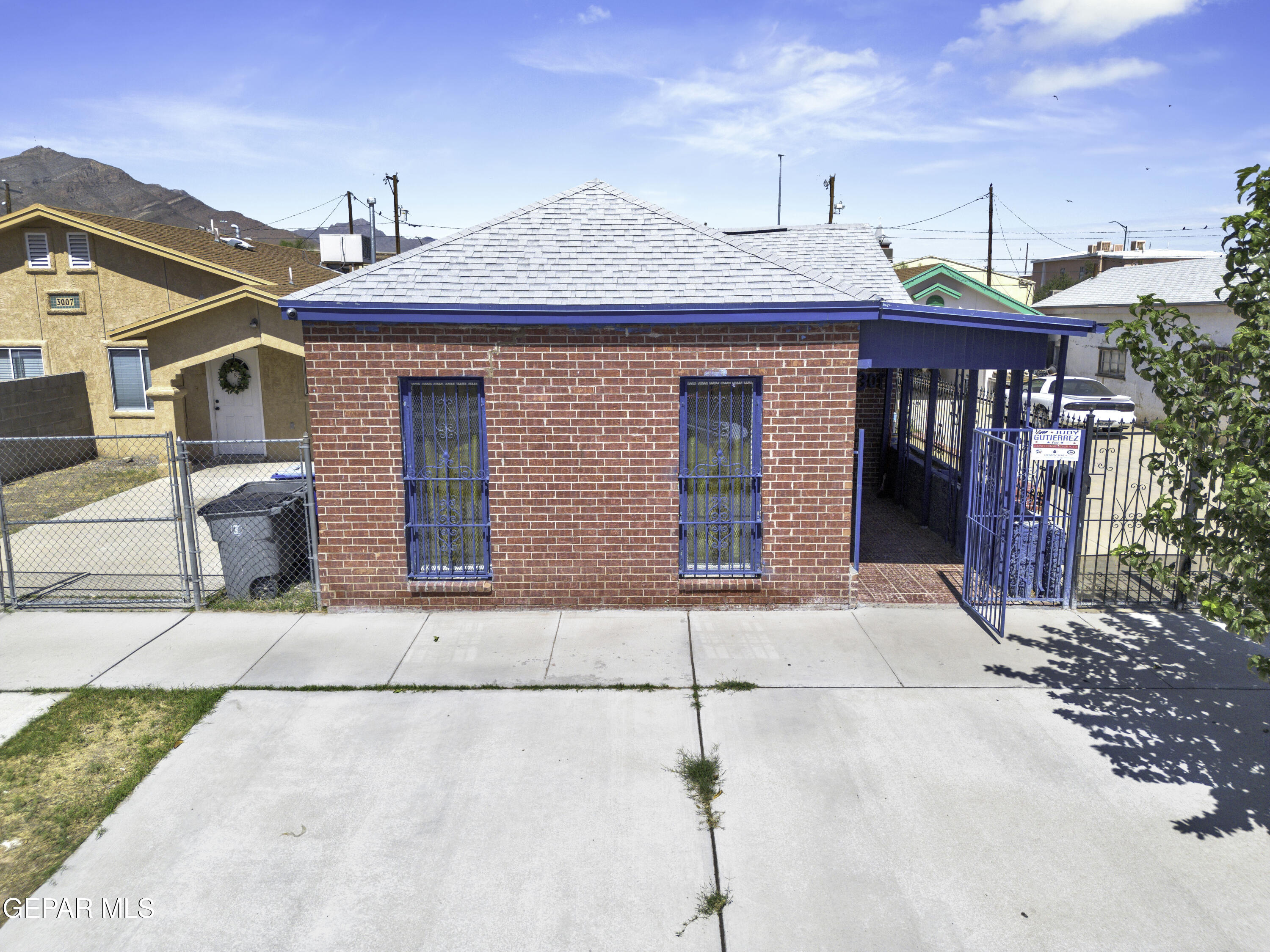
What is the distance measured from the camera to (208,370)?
1859 centimetres

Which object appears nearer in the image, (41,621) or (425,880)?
(425,880)

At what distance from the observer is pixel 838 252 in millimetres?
11570

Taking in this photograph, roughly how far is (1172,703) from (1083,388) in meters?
20.1

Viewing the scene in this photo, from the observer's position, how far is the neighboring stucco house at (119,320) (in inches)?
722

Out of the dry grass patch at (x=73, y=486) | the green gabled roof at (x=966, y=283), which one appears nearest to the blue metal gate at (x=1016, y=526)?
the dry grass patch at (x=73, y=486)

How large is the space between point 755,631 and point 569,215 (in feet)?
16.7

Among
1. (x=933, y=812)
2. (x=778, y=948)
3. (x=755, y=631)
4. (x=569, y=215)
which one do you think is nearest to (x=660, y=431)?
(x=755, y=631)

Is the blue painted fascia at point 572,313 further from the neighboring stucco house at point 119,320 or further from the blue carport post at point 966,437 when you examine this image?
the neighboring stucco house at point 119,320

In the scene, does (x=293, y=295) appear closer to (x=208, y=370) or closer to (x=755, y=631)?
(x=755, y=631)

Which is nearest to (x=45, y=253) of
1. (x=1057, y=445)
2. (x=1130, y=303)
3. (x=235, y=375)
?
(x=235, y=375)

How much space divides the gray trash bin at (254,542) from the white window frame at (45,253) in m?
13.5

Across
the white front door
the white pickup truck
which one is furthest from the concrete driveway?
the white pickup truck

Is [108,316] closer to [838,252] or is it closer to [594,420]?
[594,420]

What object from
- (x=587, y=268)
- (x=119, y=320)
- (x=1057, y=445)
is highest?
(x=587, y=268)
